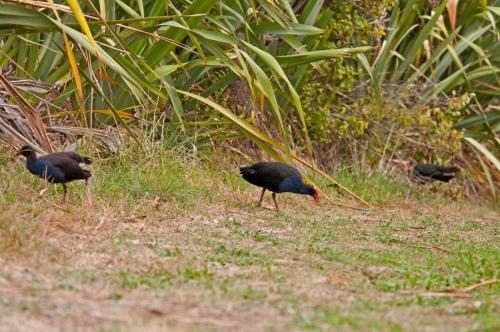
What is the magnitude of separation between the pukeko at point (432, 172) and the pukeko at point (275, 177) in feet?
9.51

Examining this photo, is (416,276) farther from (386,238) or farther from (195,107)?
(195,107)

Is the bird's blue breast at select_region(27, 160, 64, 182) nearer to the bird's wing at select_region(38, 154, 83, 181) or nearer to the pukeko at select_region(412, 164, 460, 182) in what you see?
the bird's wing at select_region(38, 154, 83, 181)

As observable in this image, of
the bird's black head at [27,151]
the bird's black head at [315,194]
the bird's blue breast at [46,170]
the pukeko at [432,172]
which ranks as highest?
the bird's black head at [27,151]

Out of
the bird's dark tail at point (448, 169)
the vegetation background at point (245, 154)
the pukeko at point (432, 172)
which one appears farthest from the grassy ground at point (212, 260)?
the bird's dark tail at point (448, 169)

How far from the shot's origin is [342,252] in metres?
6.41

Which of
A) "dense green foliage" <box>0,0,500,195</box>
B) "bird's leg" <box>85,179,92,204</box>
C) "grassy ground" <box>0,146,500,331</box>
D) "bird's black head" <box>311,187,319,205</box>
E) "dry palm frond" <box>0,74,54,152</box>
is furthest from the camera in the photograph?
"bird's black head" <box>311,187,319,205</box>

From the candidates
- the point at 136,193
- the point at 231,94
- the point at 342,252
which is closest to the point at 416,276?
the point at 342,252

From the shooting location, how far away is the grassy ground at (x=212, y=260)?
4234mm

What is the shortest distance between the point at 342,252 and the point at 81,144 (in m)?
2.92

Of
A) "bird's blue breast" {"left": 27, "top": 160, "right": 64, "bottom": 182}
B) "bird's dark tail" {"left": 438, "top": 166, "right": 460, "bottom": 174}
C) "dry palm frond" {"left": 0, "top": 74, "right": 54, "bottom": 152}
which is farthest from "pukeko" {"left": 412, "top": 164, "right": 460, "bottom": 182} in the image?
"bird's blue breast" {"left": 27, "top": 160, "right": 64, "bottom": 182}

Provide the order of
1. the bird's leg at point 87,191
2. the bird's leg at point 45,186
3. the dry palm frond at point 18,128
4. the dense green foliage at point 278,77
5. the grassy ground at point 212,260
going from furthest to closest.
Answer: the dense green foliage at point 278,77
the dry palm frond at point 18,128
the bird's leg at point 45,186
the bird's leg at point 87,191
the grassy ground at point 212,260

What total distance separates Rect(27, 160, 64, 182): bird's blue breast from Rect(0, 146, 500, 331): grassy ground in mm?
170

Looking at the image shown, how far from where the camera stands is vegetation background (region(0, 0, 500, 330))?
15.7ft

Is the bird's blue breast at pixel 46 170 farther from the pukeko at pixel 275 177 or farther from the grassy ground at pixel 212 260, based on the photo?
the pukeko at pixel 275 177
